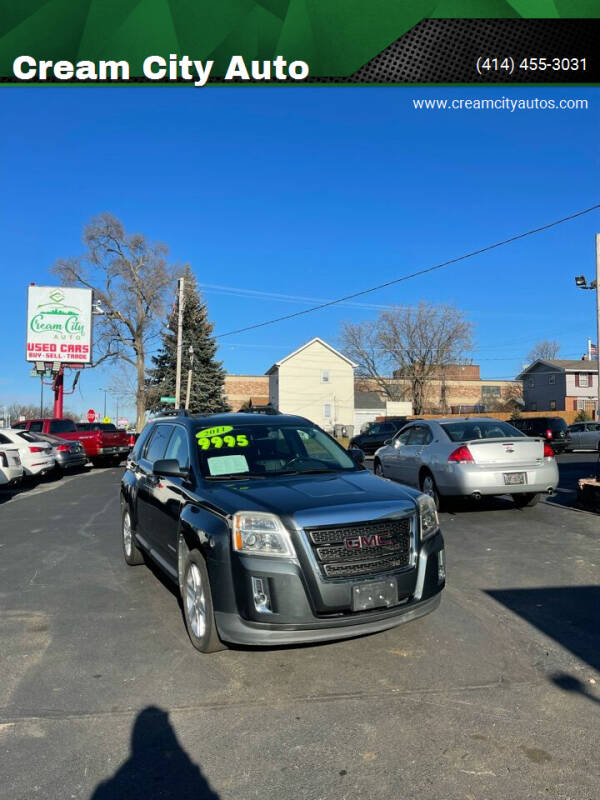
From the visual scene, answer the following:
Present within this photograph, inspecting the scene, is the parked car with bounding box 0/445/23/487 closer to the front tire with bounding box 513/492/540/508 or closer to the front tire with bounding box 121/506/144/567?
the front tire with bounding box 121/506/144/567

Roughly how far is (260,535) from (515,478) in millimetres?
6277

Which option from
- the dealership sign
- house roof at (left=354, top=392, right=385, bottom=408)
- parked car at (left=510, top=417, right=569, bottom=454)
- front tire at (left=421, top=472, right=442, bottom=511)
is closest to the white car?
front tire at (left=421, top=472, right=442, bottom=511)

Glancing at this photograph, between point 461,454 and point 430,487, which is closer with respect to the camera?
point 461,454

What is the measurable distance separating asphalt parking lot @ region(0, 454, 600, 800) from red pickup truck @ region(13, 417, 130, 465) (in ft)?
59.8

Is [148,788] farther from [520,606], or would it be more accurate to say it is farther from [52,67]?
[52,67]

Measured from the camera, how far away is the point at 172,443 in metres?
5.99

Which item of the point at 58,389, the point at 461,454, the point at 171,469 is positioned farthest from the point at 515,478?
the point at 58,389

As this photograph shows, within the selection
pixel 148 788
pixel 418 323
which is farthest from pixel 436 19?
pixel 418 323

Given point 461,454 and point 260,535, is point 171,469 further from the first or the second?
point 461,454

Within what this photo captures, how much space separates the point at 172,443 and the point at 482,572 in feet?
11.3

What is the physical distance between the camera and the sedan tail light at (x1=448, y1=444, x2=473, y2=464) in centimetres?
920

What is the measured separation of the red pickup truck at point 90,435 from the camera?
23781 millimetres

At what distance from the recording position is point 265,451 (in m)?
5.48

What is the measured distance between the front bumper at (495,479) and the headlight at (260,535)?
19.1 ft
